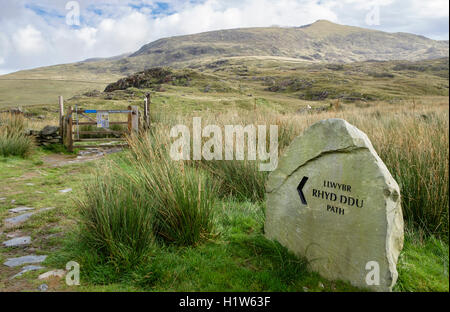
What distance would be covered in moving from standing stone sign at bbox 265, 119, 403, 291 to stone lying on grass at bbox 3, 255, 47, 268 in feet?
8.21

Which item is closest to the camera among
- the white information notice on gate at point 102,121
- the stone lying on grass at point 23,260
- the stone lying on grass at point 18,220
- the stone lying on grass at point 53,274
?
the stone lying on grass at point 53,274

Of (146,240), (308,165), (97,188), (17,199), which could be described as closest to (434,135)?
(308,165)

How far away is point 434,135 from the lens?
4.46 meters

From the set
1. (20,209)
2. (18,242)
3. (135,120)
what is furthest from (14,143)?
(18,242)

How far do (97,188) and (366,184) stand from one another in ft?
8.66


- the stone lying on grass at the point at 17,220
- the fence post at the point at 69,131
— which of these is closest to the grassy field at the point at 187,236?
the stone lying on grass at the point at 17,220

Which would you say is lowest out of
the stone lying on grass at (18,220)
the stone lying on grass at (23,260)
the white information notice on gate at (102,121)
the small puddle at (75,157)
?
the stone lying on grass at (23,260)

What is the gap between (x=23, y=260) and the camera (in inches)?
127

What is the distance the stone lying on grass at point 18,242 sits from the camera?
11.8 ft

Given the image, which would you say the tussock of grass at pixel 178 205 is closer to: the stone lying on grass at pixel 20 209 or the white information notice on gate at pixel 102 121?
the stone lying on grass at pixel 20 209

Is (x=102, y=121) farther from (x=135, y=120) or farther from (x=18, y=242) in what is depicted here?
(x=18, y=242)

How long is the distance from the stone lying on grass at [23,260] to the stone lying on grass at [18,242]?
387mm

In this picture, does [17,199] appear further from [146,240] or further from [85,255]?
[146,240]

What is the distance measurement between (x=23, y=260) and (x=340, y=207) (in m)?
3.20
